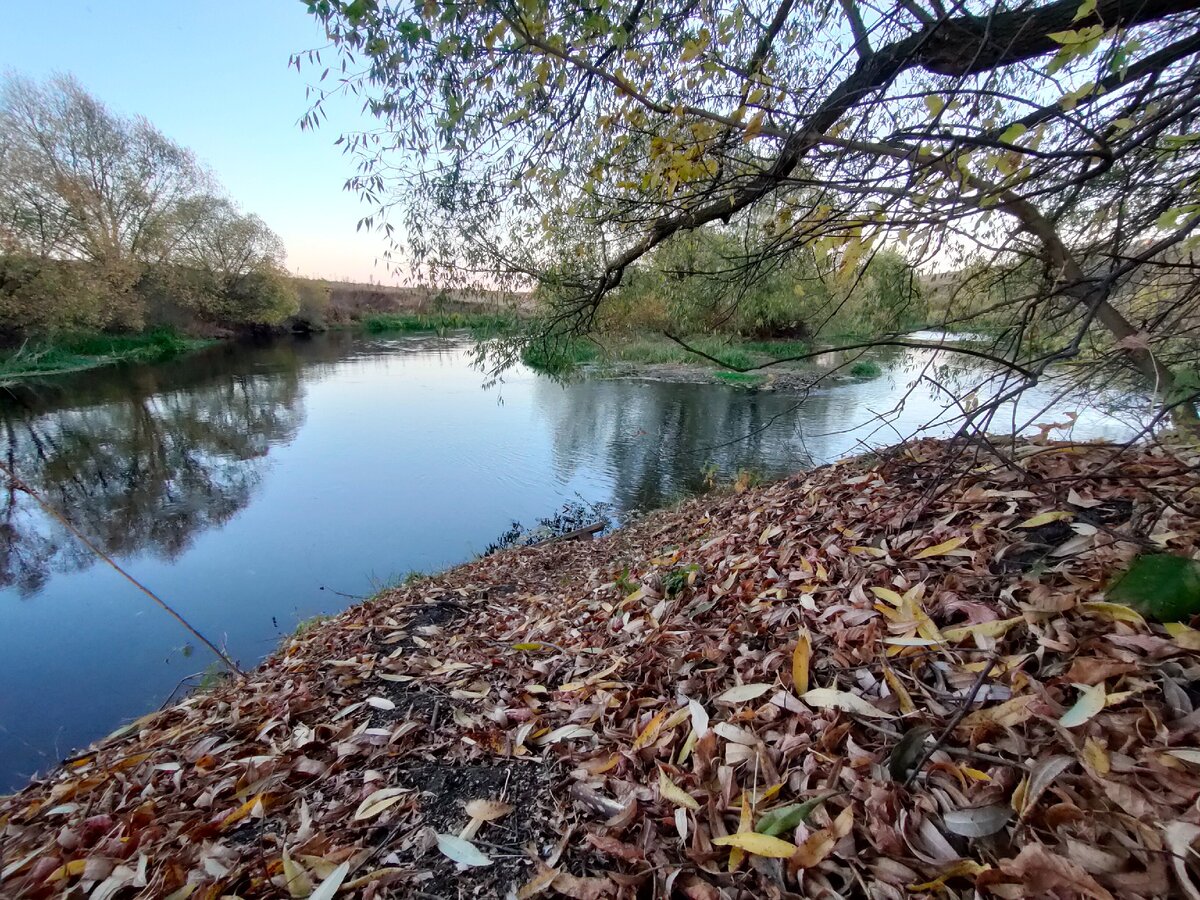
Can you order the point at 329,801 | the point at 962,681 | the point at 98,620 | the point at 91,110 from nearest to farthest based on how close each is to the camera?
the point at 962,681, the point at 329,801, the point at 98,620, the point at 91,110

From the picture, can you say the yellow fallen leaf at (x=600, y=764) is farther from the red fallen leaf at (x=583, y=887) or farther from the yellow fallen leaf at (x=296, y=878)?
the yellow fallen leaf at (x=296, y=878)

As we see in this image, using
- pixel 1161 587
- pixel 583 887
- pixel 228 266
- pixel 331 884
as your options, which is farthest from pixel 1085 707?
pixel 228 266

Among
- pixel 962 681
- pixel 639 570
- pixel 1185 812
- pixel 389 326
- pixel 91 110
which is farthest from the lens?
pixel 389 326

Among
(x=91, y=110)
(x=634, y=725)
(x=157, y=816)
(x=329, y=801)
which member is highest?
(x=91, y=110)

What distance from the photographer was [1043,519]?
1.83 m

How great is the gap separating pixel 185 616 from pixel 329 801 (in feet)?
16.4

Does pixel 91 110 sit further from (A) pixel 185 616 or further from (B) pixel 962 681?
(B) pixel 962 681

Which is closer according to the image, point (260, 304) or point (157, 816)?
point (157, 816)

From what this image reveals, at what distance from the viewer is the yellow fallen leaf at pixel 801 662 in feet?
5.13

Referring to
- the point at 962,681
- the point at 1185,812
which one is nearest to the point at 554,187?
the point at 962,681

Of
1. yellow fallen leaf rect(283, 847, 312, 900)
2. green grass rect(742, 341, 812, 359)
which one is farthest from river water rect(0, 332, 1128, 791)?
green grass rect(742, 341, 812, 359)

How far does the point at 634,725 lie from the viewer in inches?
66.7

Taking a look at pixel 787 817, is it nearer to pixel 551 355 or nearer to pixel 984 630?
pixel 984 630

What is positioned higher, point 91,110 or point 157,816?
point 91,110
